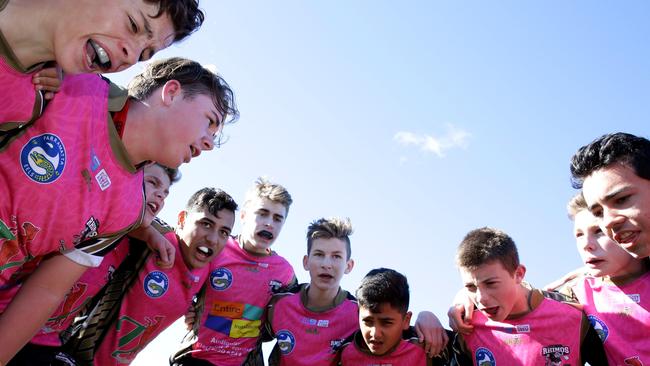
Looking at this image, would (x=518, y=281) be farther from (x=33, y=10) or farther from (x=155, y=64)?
(x=33, y=10)

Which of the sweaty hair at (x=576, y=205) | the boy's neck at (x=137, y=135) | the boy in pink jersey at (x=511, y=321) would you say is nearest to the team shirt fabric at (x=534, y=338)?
the boy in pink jersey at (x=511, y=321)

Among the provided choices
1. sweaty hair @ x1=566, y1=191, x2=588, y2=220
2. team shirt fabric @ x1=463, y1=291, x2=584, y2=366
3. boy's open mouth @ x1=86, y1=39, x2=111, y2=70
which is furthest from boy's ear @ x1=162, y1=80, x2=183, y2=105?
sweaty hair @ x1=566, y1=191, x2=588, y2=220

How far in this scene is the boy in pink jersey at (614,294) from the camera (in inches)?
157

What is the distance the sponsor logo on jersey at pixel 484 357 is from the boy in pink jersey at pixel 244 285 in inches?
95.9

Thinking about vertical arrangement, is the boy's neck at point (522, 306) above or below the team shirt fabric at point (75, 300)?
above

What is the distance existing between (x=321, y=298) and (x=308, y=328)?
366 mm

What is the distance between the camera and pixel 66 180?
2.81 m

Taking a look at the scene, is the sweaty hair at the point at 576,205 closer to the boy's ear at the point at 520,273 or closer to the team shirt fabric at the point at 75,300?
the boy's ear at the point at 520,273

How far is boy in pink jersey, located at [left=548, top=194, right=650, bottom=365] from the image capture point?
3.98m

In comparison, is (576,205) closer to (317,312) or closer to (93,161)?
(317,312)

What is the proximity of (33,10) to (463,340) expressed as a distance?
13.4ft

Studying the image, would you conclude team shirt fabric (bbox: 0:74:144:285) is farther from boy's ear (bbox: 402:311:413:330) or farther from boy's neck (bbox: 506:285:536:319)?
boy's neck (bbox: 506:285:536:319)

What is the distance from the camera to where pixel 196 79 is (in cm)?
349

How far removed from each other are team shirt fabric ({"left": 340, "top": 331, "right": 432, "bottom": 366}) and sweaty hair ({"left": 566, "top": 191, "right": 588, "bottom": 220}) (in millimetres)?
1928
